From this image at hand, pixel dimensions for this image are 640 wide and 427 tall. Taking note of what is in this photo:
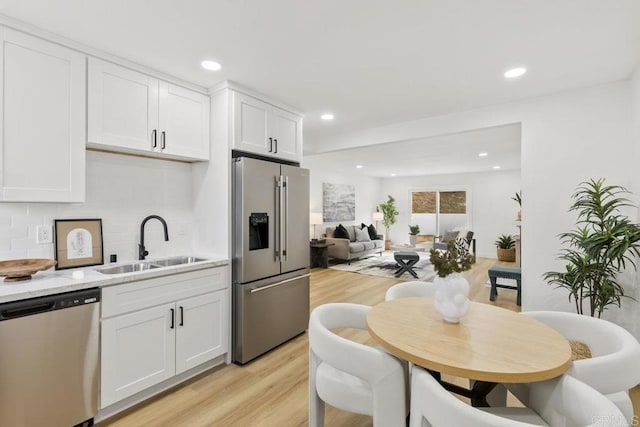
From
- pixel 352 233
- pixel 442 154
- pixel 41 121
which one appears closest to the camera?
pixel 41 121

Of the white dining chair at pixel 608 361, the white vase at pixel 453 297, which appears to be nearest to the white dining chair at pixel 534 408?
the white dining chair at pixel 608 361

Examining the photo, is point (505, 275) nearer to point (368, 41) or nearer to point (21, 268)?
point (368, 41)

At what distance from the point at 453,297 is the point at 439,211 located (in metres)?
9.09

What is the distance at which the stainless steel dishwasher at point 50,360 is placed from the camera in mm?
→ 1603

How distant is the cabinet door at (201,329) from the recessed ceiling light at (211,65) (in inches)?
73.9

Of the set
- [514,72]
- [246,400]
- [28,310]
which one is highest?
[514,72]

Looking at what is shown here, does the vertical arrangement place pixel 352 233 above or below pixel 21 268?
below

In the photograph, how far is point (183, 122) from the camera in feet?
8.80

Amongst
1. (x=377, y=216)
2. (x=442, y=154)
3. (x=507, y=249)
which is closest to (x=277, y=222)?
(x=442, y=154)

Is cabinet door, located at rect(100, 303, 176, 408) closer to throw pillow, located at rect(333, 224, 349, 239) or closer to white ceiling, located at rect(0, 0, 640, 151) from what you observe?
white ceiling, located at rect(0, 0, 640, 151)

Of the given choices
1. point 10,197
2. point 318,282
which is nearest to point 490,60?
point 10,197

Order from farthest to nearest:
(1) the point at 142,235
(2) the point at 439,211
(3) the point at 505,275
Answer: (2) the point at 439,211 < (3) the point at 505,275 < (1) the point at 142,235

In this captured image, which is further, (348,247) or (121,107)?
(348,247)

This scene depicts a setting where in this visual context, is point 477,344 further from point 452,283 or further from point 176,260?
point 176,260
